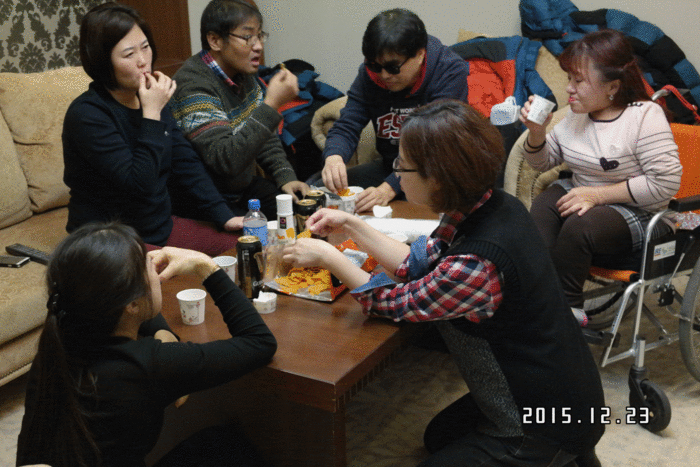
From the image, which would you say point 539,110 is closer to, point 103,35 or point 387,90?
point 387,90

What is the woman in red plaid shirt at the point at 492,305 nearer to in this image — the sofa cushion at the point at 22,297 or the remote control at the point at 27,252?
the sofa cushion at the point at 22,297

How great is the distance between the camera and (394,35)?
7.54 ft

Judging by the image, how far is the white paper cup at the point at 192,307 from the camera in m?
1.55

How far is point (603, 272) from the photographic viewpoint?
2.10m

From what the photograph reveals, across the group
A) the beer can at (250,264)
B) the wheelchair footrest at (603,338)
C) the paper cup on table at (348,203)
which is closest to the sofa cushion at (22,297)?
the beer can at (250,264)

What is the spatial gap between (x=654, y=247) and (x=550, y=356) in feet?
2.64

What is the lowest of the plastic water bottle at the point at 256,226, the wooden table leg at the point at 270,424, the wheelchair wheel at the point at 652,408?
the wheelchair wheel at the point at 652,408

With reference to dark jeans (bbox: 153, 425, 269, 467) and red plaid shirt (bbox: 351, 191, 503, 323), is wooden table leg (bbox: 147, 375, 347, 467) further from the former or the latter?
red plaid shirt (bbox: 351, 191, 503, 323)

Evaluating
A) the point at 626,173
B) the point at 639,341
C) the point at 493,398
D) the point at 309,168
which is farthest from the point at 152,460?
the point at 309,168

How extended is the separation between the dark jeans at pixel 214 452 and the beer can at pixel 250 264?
1.12ft

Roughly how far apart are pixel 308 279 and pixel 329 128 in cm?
172

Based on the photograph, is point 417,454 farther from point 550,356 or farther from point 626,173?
point 626,173

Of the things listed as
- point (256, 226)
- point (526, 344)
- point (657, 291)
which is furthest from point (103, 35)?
point (657, 291)

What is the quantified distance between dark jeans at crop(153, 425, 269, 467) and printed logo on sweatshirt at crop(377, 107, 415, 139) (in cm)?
140
